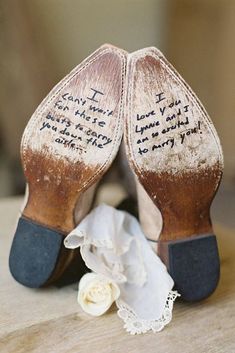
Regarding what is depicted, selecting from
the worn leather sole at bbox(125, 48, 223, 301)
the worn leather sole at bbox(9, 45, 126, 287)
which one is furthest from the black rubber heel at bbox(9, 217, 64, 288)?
the worn leather sole at bbox(125, 48, 223, 301)

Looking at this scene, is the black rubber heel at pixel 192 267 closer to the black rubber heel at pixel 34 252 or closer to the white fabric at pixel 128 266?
the white fabric at pixel 128 266

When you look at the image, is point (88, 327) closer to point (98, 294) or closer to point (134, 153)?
point (98, 294)

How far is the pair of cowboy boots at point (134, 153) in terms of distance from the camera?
1.63 ft

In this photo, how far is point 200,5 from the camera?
0.84 metres

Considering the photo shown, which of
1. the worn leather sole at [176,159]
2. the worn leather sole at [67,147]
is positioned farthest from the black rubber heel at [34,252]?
the worn leather sole at [176,159]

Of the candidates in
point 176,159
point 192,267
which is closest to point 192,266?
point 192,267

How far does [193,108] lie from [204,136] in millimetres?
30

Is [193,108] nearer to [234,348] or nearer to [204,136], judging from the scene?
[204,136]

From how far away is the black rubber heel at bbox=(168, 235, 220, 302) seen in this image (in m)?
0.52

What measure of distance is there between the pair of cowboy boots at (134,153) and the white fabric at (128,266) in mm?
18

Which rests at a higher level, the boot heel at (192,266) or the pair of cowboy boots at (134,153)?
the pair of cowboy boots at (134,153)

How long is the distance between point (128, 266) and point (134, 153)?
14 cm

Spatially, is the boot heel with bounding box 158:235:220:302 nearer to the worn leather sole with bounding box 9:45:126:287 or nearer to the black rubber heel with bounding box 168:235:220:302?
the black rubber heel with bounding box 168:235:220:302

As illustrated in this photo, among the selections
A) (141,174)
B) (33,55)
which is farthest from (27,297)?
(33,55)
